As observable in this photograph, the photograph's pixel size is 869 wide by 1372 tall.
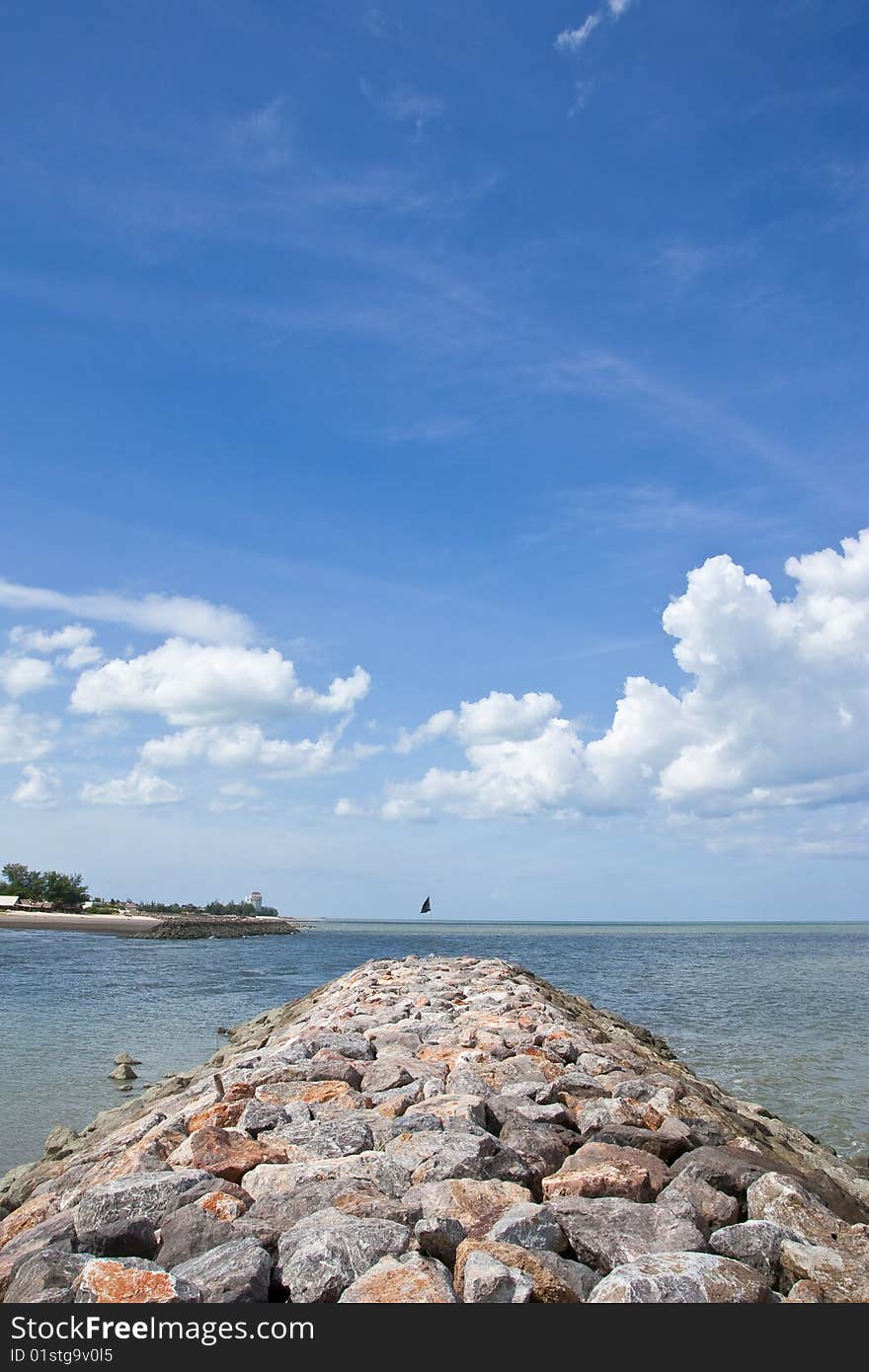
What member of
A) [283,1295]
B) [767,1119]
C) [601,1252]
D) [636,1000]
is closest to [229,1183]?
[283,1295]

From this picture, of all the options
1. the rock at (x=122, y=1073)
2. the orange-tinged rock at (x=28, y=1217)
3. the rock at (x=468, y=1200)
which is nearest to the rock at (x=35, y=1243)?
the orange-tinged rock at (x=28, y=1217)

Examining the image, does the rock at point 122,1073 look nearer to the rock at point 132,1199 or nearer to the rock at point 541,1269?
the rock at point 132,1199

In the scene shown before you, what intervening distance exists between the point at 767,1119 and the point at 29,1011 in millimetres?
17211

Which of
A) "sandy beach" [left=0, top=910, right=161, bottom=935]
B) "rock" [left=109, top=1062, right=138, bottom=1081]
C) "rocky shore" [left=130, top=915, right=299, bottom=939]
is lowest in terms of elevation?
"rocky shore" [left=130, top=915, right=299, bottom=939]

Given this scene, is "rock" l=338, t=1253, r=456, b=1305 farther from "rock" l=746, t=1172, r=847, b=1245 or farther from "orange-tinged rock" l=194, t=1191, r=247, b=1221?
"rock" l=746, t=1172, r=847, b=1245

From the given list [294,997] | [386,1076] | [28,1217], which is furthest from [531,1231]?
[294,997]

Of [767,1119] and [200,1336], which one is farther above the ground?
[200,1336]

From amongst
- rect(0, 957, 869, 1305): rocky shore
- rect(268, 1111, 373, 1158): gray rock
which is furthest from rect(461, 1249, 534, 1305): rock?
rect(268, 1111, 373, 1158): gray rock

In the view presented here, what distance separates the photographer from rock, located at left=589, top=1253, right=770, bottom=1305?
4.01 m

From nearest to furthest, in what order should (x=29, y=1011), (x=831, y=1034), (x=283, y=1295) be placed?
(x=283, y=1295) < (x=831, y=1034) < (x=29, y=1011)

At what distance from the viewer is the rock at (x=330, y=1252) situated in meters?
4.13

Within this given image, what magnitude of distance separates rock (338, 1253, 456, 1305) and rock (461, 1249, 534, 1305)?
9cm

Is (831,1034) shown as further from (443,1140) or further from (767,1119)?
(443,1140)

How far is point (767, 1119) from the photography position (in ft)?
35.0
